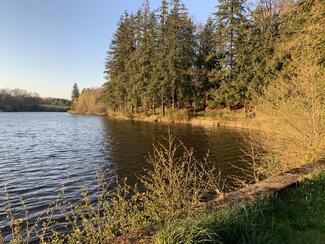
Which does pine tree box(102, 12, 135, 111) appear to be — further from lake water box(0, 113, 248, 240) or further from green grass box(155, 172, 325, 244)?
green grass box(155, 172, 325, 244)

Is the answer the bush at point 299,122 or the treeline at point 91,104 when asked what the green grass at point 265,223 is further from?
the treeline at point 91,104

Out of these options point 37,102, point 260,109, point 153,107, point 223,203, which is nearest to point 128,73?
point 153,107

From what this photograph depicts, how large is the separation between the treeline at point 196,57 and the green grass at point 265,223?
24450 mm

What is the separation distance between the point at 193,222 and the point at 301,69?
9028 mm

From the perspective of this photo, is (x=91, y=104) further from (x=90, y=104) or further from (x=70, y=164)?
(x=70, y=164)

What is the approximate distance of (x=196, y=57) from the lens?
46938 mm

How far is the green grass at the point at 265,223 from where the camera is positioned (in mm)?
3732

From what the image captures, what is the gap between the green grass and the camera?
147 inches

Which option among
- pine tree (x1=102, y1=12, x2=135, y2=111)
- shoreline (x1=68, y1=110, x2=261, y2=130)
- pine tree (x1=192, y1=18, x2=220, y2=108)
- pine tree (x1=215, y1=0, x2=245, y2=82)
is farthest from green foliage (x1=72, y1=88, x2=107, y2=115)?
pine tree (x1=215, y1=0, x2=245, y2=82)

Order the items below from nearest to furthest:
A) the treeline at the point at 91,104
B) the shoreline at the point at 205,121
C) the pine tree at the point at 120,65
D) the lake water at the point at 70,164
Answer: the lake water at the point at 70,164
the shoreline at the point at 205,121
the pine tree at the point at 120,65
the treeline at the point at 91,104

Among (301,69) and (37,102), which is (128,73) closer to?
(301,69)

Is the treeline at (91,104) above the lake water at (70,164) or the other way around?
above

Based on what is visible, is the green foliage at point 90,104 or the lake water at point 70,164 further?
the green foliage at point 90,104

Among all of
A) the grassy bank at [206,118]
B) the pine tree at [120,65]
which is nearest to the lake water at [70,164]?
the grassy bank at [206,118]
